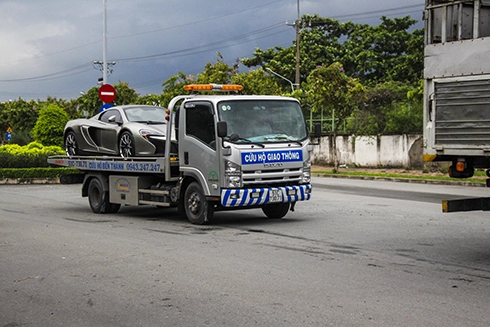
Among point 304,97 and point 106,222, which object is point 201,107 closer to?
point 106,222

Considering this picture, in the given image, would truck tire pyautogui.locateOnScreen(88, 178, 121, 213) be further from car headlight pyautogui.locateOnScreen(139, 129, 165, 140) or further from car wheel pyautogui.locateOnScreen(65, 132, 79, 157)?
car headlight pyautogui.locateOnScreen(139, 129, 165, 140)

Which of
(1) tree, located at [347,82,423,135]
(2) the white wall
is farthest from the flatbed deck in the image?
(1) tree, located at [347,82,423,135]

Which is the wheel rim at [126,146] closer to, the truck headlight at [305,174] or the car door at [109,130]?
the car door at [109,130]

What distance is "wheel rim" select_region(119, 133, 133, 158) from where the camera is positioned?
15.6 metres

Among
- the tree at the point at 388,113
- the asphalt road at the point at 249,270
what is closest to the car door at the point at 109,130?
the asphalt road at the point at 249,270

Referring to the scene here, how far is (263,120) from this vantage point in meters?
13.7

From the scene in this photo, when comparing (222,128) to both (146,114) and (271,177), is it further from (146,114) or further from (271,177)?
(146,114)

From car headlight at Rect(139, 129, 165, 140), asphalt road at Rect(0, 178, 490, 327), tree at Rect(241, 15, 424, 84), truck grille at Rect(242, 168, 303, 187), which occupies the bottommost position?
asphalt road at Rect(0, 178, 490, 327)

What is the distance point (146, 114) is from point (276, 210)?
12.6ft

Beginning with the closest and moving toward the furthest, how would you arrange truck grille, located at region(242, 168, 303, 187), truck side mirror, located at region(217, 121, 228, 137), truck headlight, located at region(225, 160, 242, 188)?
truck side mirror, located at region(217, 121, 228, 137), truck headlight, located at region(225, 160, 242, 188), truck grille, located at region(242, 168, 303, 187)

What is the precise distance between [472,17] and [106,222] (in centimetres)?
865

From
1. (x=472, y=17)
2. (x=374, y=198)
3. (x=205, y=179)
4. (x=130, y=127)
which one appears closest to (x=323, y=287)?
(x=472, y=17)

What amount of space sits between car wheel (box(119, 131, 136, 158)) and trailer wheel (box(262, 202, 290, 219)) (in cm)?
316

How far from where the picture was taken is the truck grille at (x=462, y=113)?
28.3 ft
